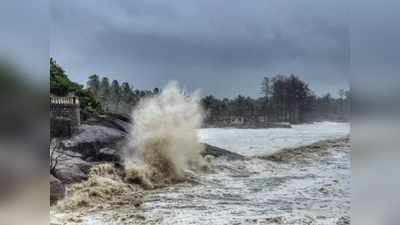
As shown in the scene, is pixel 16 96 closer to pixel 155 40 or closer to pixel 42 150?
pixel 42 150

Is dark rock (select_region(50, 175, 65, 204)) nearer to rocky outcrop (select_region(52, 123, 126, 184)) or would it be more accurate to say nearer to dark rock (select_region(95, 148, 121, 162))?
rocky outcrop (select_region(52, 123, 126, 184))

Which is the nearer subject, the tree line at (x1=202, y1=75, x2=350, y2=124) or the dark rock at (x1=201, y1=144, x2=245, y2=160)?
the tree line at (x1=202, y1=75, x2=350, y2=124)

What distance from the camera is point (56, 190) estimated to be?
9.59 ft

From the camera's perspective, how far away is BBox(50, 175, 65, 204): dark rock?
291 centimetres

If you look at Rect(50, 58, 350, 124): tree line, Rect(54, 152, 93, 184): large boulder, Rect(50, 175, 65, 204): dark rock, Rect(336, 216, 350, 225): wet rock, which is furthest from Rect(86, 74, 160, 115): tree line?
Rect(336, 216, 350, 225): wet rock

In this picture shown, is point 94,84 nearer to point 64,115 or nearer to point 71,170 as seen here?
point 64,115

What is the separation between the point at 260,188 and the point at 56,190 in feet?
3.67

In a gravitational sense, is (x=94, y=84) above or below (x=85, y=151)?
above

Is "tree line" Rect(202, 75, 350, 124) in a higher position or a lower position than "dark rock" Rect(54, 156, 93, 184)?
higher

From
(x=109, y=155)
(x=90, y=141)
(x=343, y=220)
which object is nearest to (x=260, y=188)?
(x=343, y=220)

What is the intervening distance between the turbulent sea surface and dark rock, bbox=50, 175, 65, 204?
17 centimetres

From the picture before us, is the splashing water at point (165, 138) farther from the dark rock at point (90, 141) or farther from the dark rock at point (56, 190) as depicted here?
the dark rock at point (56, 190)

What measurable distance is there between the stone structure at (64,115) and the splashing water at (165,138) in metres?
0.34

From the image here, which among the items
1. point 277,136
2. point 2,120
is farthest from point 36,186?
point 277,136
